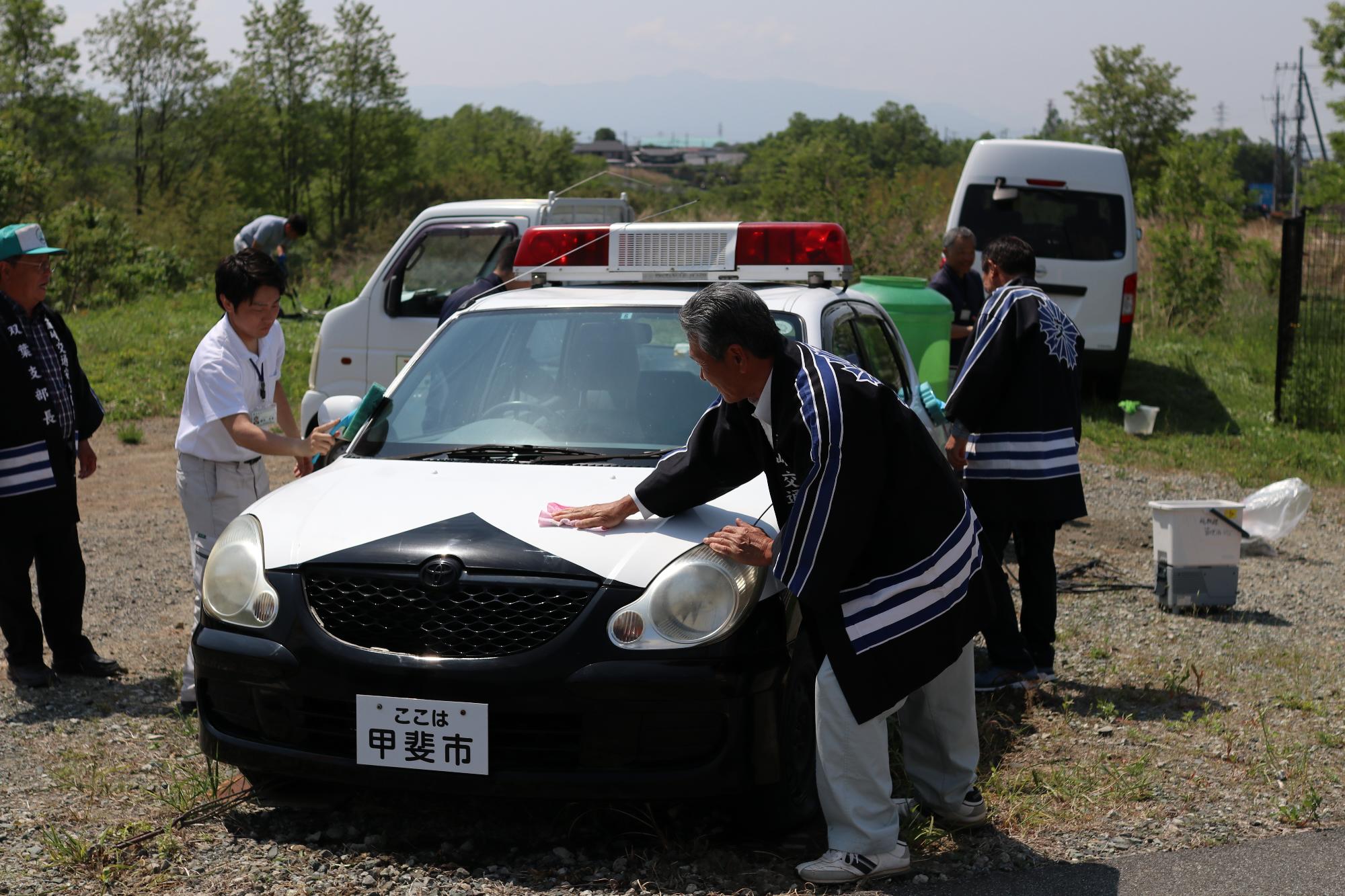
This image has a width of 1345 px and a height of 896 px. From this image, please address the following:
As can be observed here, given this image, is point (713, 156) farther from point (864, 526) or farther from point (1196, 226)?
point (864, 526)

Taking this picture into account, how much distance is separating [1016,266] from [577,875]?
3.23 metres

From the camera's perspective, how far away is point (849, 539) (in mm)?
3203

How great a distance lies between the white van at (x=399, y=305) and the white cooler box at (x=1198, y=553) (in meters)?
4.35

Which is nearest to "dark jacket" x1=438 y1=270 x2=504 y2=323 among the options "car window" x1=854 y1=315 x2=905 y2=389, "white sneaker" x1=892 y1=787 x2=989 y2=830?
"car window" x1=854 y1=315 x2=905 y2=389

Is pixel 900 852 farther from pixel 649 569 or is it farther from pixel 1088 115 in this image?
pixel 1088 115

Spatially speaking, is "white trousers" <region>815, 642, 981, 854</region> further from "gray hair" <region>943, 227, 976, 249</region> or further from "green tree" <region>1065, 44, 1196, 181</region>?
"green tree" <region>1065, 44, 1196, 181</region>

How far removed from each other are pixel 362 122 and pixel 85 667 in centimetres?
5193

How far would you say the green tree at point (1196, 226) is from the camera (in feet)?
55.1

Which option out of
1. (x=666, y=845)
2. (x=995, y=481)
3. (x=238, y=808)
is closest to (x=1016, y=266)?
(x=995, y=481)

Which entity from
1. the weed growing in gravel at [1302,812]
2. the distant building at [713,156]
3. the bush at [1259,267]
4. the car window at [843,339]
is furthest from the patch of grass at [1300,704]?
the distant building at [713,156]

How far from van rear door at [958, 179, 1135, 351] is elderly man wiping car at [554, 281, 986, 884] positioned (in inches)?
384

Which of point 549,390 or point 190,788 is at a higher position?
point 549,390

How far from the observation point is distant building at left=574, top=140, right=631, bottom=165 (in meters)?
92.3

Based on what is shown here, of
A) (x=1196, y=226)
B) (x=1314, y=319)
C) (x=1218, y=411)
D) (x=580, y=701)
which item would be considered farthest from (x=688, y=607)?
(x=1196, y=226)
